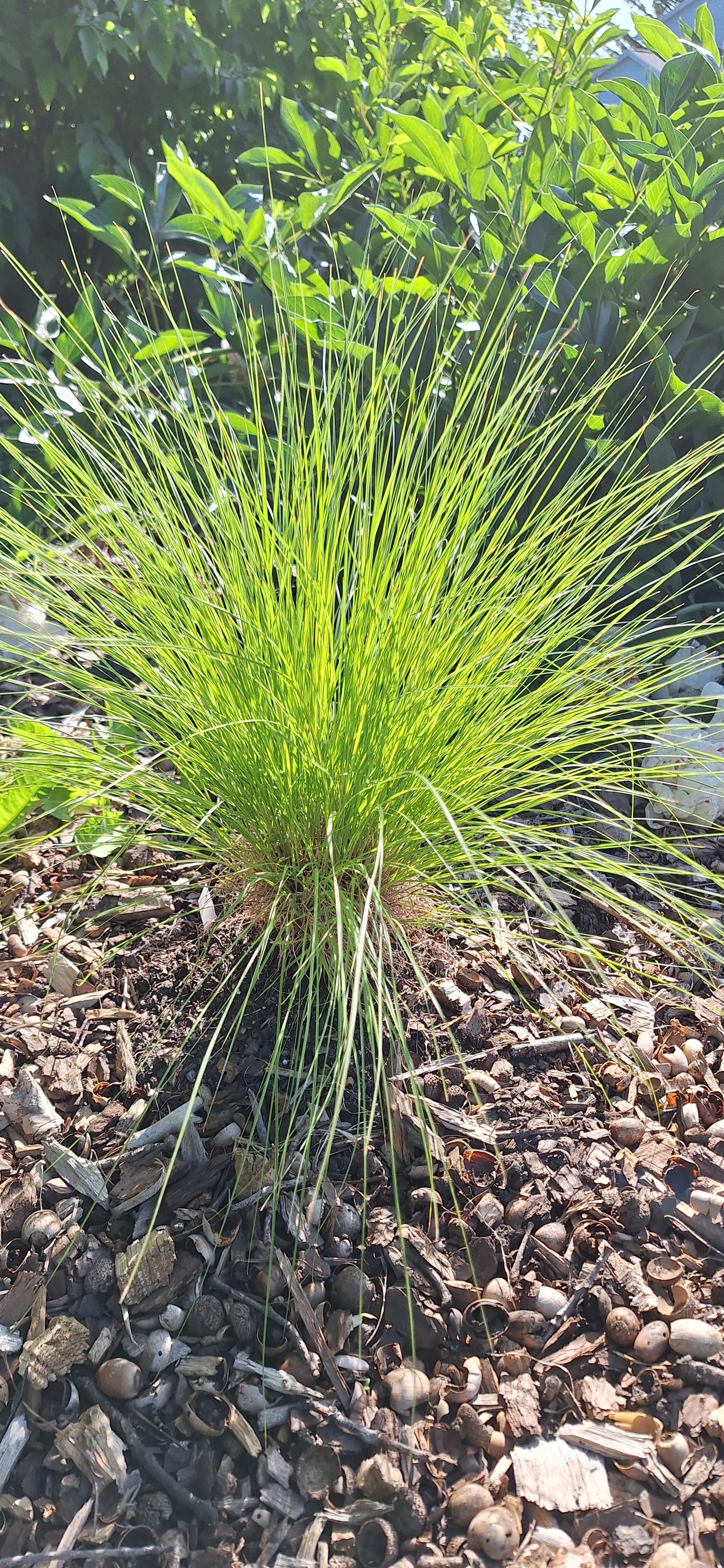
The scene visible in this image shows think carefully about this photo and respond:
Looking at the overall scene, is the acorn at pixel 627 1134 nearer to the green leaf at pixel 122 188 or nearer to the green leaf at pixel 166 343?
the green leaf at pixel 166 343

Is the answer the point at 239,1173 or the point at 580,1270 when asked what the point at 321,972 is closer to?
the point at 239,1173

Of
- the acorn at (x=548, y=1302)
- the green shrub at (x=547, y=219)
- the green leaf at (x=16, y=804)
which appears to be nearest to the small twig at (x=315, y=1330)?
the acorn at (x=548, y=1302)

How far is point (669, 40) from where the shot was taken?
205cm

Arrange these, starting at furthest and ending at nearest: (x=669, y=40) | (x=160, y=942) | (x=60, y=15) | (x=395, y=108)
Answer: (x=60, y=15) < (x=395, y=108) < (x=669, y=40) < (x=160, y=942)

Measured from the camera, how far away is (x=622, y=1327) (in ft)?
3.52

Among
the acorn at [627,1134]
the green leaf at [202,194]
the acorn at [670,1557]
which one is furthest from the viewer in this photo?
the green leaf at [202,194]

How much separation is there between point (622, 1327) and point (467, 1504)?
0.25 metres

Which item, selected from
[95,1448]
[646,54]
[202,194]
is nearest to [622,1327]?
[95,1448]

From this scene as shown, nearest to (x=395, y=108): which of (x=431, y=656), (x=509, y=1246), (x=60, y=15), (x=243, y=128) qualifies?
(x=243, y=128)

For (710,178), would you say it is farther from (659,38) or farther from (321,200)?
(321,200)

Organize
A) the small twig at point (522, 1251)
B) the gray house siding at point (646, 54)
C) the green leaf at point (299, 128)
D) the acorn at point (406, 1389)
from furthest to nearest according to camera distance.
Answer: the gray house siding at point (646, 54) → the green leaf at point (299, 128) → the small twig at point (522, 1251) → the acorn at point (406, 1389)

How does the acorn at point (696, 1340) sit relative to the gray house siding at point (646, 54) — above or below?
below

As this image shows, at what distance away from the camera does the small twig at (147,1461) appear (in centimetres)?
94

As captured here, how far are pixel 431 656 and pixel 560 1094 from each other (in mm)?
605
